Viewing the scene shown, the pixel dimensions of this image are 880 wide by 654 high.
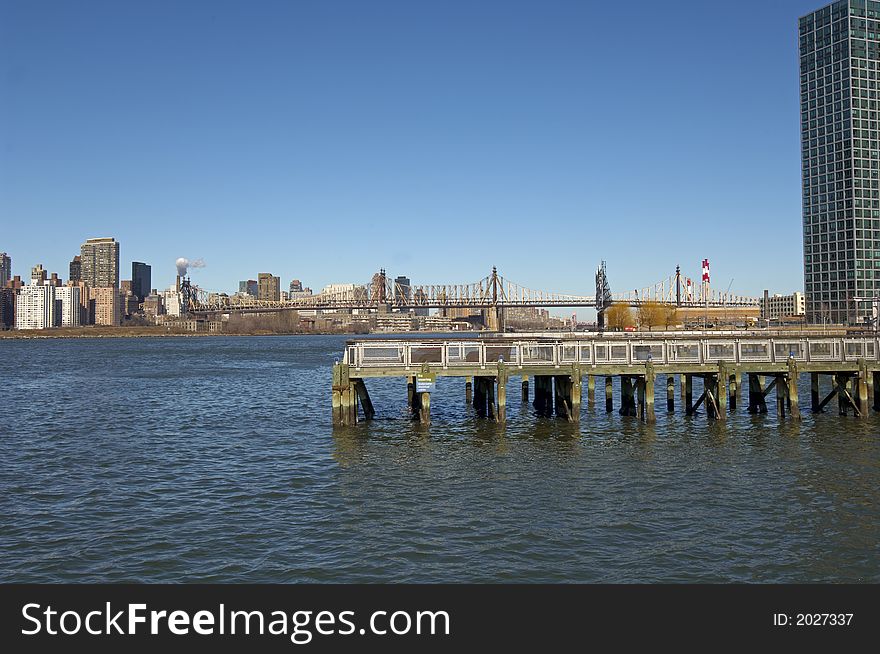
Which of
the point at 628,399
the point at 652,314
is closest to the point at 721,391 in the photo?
the point at 628,399

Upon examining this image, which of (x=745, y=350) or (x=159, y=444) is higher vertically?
(x=745, y=350)

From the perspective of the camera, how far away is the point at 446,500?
1767 centimetres

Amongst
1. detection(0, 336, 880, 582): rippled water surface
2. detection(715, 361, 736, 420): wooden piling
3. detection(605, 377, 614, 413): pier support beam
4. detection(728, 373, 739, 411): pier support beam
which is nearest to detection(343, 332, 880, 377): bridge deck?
detection(715, 361, 736, 420): wooden piling

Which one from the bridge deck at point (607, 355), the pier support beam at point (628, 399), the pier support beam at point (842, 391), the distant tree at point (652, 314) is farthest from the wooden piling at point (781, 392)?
the distant tree at point (652, 314)

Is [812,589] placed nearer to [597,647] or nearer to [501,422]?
[597,647]

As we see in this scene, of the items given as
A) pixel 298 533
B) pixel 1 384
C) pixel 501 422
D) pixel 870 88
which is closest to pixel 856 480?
pixel 501 422

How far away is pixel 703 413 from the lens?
32500 millimetres

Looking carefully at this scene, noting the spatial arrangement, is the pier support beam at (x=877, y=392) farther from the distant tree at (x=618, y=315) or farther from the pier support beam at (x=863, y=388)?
the distant tree at (x=618, y=315)

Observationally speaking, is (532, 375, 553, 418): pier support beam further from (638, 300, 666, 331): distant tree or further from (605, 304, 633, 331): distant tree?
(638, 300, 666, 331): distant tree

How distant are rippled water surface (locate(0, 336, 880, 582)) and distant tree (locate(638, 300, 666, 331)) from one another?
7712cm

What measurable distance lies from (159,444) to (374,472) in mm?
10873

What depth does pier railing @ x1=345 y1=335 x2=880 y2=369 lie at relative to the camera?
2780 centimetres

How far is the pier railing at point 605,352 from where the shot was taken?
27797mm

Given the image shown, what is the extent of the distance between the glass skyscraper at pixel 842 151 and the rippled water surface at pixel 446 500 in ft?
315
